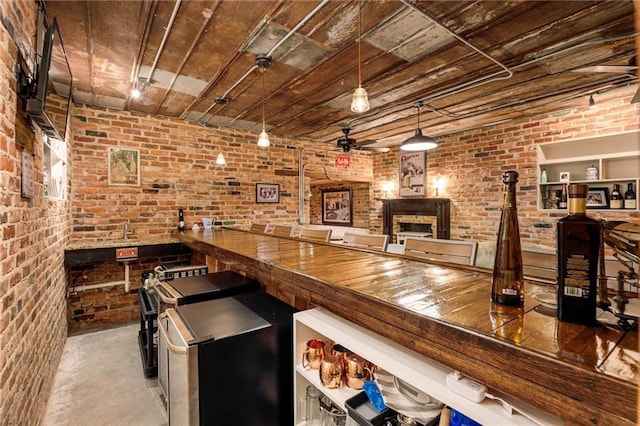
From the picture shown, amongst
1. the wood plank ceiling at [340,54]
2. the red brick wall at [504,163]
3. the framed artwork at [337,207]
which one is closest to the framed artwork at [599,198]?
the red brick wall at [504,163]

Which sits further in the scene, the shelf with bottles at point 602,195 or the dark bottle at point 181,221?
the dark bottle at point 181,221

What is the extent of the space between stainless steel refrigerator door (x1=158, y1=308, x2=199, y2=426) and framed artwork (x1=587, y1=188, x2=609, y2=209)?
474cm

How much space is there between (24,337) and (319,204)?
7.26 metres

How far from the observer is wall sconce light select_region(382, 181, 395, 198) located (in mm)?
6117

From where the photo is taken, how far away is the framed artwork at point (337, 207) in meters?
7.55

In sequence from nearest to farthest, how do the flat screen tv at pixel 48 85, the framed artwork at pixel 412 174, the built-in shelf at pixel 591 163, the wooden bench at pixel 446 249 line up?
the flat screen tv at pixel 48 85
the wooden bench at pixel 446 249
the built-in shelf at pixel 591 163
the framed artwork at pixel 412 174

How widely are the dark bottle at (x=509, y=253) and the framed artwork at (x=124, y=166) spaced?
4.11 m

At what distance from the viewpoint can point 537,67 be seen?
272 centimetres

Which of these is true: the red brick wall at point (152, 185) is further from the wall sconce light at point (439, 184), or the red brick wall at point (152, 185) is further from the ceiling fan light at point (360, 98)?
the ceiling fan light at point (360, 98)

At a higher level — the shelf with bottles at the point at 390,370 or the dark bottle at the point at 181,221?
the dark bottle at the point at 181,221

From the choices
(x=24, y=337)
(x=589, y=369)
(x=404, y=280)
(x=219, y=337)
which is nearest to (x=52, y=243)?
(x=24, y=337)

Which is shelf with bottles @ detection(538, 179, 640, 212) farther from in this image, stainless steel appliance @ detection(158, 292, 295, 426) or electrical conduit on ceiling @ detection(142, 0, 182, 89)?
electrical conduit on ceiling @ detection(142, 0, 182, 89)

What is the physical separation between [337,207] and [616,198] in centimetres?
531

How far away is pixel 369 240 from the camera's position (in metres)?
2.44
